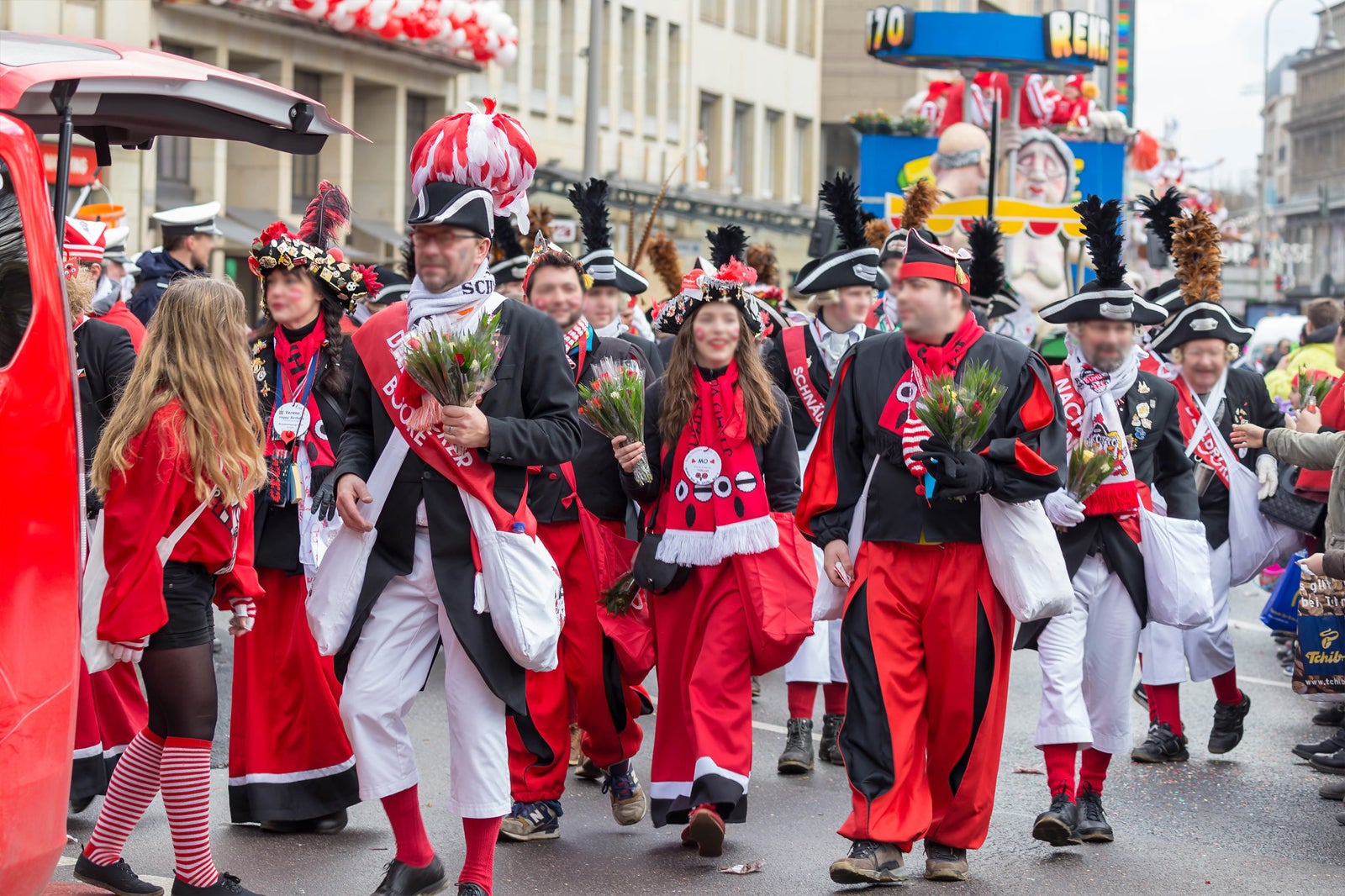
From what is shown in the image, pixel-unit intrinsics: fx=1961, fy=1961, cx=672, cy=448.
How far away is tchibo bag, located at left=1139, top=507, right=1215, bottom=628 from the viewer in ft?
25.3

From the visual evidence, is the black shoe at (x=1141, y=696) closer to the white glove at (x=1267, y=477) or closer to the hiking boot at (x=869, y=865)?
the white glove at (x=1267, y=477)

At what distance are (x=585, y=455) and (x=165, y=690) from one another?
2405mm

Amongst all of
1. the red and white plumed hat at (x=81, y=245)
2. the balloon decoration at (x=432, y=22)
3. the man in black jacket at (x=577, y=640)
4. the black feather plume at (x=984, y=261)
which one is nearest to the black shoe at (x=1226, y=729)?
the black feather plume at (x=984, y=261)

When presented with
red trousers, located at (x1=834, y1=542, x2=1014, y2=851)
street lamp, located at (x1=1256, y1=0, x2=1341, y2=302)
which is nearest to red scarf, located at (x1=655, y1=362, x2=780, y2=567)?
red trousers, located at (x1=834, y1=542, x2=1014, y2=851)

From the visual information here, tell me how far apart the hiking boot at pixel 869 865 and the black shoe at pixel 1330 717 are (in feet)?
13.9

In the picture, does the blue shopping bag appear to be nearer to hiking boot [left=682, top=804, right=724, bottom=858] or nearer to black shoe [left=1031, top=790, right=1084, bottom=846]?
black shoe [left=1031, top=790, right=1084, bottom=846]

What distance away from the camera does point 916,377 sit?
22.0 ft

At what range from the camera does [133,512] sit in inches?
223

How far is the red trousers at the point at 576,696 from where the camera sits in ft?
23.3

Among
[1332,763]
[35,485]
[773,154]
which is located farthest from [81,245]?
[773,154]

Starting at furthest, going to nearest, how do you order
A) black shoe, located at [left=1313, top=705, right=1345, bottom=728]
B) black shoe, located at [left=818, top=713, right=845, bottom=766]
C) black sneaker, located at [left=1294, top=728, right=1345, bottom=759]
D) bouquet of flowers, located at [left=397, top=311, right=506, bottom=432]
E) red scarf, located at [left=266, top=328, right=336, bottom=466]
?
1. black shoe, located at [left=1313, top=705, right=1345, bottom=728]
2. black sneaker, located at [left=1294, top=728, right=1345, bottom=759]
3. black shoe, located at [left=818, top=713, right=845, bottom=766]
4. red scarf, located at [left=266, top=328, right=336, bottom=466]
5. bouquet of flowers, located at [left=397, top=311, right=506, bottom=432]

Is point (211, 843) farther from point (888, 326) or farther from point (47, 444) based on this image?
point (888, 326)

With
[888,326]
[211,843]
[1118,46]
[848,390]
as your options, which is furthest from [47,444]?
[1118,46]

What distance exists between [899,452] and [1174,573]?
5.55 feet
